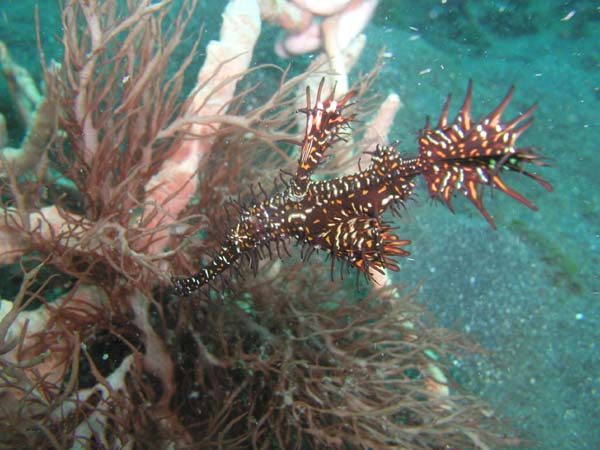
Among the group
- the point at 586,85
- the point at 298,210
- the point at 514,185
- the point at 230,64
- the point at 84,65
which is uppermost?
the point at 586,85

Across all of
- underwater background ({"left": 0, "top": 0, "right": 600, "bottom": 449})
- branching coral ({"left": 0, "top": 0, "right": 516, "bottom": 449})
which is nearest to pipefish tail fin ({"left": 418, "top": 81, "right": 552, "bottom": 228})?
underwater background ({"left": 0, "top": 0, "right": 600, "bottom": 449})

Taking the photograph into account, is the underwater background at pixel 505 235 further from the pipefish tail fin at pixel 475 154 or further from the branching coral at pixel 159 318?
the branching coral at pixel 159 318

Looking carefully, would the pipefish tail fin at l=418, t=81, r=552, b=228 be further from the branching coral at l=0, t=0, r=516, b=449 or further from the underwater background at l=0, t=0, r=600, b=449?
the branching coral at l=0, t=0, r=516, b=449

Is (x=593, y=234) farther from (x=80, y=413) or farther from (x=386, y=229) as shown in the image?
(x=80, y=413)

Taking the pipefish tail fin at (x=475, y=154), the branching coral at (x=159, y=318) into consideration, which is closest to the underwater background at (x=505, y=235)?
the pipefish tail fin at (x=475, y=154)

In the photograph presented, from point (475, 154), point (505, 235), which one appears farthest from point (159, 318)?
point (505, 235)

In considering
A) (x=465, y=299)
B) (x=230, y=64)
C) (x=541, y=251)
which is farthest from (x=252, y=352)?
(x=541, y=251)

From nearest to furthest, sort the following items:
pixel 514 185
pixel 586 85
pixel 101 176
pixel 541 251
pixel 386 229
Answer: pixel 386 229 < pixel 101 176 < pixel 541 251 < pixel 514 185 < pixel 586 85
